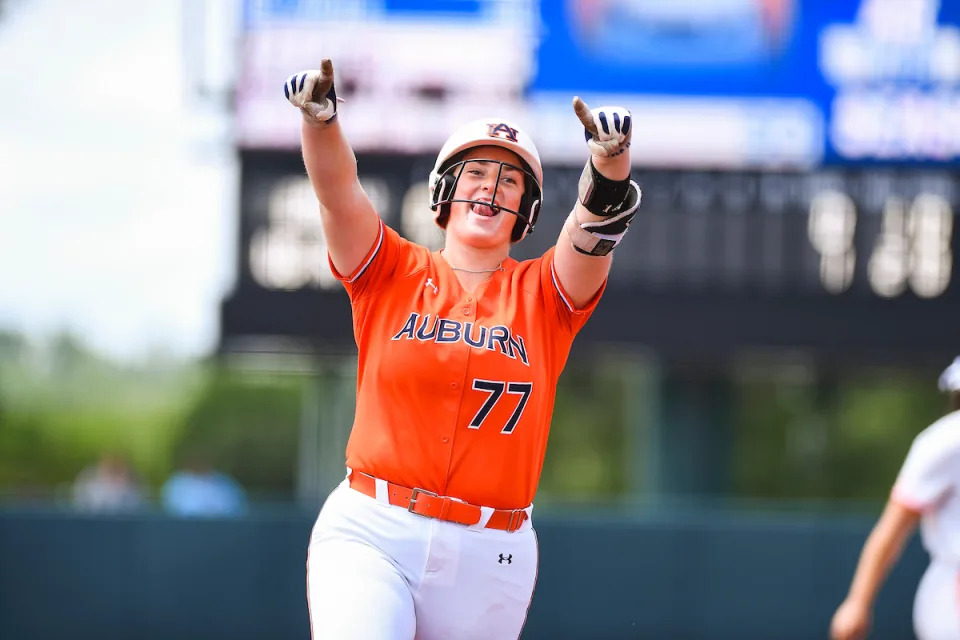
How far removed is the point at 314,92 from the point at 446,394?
30.9 inches

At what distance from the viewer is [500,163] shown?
3439 millimetres

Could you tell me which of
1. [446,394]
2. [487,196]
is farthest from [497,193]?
[446,394]

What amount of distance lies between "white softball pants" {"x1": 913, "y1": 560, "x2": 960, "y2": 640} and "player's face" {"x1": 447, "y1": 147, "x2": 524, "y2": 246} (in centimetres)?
175

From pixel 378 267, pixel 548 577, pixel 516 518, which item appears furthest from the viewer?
pixel 548 577

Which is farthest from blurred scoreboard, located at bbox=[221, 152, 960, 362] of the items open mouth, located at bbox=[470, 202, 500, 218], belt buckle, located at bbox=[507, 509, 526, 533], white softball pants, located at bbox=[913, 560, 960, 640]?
belt buckle, located at bbox=[507, 509, 526, 533]

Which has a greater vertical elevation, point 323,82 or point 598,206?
point 323,82

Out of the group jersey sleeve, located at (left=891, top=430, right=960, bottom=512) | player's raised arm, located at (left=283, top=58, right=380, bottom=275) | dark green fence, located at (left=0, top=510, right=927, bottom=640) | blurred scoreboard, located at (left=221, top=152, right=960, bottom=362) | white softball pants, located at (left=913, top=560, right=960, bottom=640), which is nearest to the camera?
player's raised arm, located at (left=283, top=58, right=380, bottom=275)

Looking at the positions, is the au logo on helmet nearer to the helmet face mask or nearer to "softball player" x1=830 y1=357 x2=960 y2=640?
the helmet face mask

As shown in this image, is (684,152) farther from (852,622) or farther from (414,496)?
(414,496)

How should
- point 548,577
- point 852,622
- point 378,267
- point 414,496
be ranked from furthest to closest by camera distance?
point 548,577 < point 852,622 < point 378,267 < point 414,496

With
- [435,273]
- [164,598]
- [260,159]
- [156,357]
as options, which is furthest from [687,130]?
[156,357]

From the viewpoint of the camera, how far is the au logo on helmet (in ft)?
11.3

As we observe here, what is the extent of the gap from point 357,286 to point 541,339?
0.49 meters

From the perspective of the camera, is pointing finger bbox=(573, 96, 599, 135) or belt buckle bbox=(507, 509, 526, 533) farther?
belt buckle bbox=(507, 509, 526, 533)
